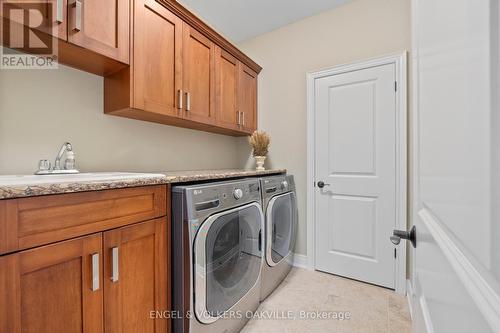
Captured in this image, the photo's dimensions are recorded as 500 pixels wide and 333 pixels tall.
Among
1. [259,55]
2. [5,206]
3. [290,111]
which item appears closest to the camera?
[5,206]

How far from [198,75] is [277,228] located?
1464 mm

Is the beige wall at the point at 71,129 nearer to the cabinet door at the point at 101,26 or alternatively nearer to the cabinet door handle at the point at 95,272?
the cabinet door at the point at 101,26

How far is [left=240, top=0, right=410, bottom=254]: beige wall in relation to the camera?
7.03ft

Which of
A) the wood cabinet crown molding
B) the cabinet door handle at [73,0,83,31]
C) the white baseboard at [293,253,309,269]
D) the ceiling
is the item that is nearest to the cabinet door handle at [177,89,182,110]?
the wood cabinet crown molding

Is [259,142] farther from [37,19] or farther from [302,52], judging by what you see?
[37,19]

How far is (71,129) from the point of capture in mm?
1488

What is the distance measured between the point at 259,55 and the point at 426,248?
9.07ft

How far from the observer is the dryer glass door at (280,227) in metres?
1.95

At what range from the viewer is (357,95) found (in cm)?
224

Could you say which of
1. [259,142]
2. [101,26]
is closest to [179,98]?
[101,26]

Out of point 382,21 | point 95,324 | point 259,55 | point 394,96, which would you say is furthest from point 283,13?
point 95,324

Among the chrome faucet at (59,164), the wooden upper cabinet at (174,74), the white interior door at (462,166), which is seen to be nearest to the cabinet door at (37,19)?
the wooden upper cabinet at (174,74)

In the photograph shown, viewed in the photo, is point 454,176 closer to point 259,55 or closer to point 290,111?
point 290,111

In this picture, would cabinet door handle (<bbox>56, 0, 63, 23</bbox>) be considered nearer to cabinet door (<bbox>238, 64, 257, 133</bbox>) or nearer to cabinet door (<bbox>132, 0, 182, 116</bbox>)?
cabinet door (<bbox>132, 0, 182, 116</bbox>)
